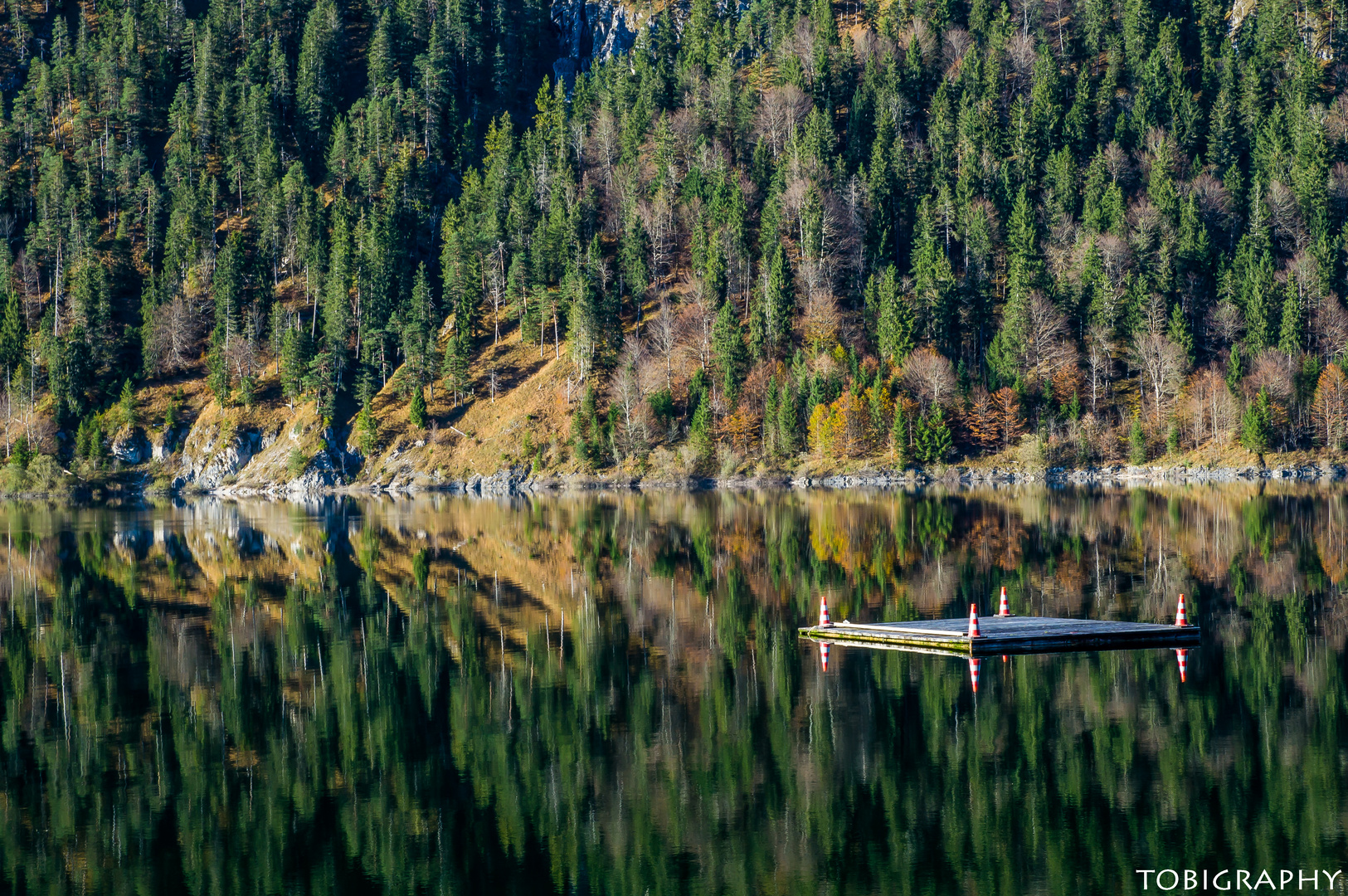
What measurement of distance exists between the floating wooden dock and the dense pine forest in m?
86.6

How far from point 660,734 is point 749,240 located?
409 ft

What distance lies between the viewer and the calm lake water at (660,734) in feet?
57.5

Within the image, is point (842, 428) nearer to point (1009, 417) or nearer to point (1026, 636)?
point (1009, 417)

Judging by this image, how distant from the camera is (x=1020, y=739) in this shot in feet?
73.0

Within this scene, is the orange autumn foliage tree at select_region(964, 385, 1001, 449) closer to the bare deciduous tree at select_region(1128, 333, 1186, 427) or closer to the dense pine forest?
the dense pine forest

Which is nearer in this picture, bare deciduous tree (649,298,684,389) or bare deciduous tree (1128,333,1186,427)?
bare deciduous tree (1128,333,1186,427)

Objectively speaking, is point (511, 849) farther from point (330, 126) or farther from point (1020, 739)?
point (330, 126)

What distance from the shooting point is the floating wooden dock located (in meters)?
29.8

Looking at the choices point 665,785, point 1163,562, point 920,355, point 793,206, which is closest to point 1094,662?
point 665,785

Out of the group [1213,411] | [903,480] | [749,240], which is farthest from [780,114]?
[1213,411]

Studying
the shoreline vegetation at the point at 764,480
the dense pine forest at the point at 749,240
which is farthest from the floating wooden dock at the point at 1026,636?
the dense pine forest at the point at 749,240

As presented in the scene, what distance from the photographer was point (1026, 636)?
1177 inches

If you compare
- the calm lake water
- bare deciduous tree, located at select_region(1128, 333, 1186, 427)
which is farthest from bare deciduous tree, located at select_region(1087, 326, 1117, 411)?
the calm lake water

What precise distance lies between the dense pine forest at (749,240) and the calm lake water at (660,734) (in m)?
77.7
